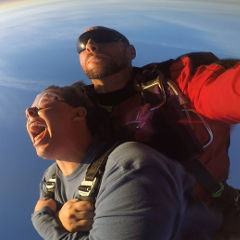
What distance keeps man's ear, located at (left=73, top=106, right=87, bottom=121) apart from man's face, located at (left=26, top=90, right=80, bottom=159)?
0.04 feet

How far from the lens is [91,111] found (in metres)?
0.72

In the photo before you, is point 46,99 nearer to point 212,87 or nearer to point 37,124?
point 37,124

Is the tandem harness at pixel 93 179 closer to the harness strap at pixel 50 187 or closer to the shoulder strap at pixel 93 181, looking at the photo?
the shoulder strap at pixel 93 181

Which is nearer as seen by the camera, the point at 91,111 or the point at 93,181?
the point at 93,181

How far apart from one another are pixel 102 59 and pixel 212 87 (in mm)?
378

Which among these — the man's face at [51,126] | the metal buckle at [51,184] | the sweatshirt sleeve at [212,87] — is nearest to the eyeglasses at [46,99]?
the man's face at [51,126]

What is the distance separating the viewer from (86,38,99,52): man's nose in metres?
0.70

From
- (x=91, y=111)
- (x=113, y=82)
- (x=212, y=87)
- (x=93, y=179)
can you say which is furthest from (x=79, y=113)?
(x=212, y=87)

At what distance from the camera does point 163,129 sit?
58 cm

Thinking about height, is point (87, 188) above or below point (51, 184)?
above

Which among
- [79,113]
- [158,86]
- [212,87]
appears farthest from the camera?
[79,113]

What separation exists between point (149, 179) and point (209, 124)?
0.88 ft

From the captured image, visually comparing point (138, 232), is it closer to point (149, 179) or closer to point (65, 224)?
point (149, 179)

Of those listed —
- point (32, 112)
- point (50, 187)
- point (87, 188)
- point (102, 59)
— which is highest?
point (102, 59)
